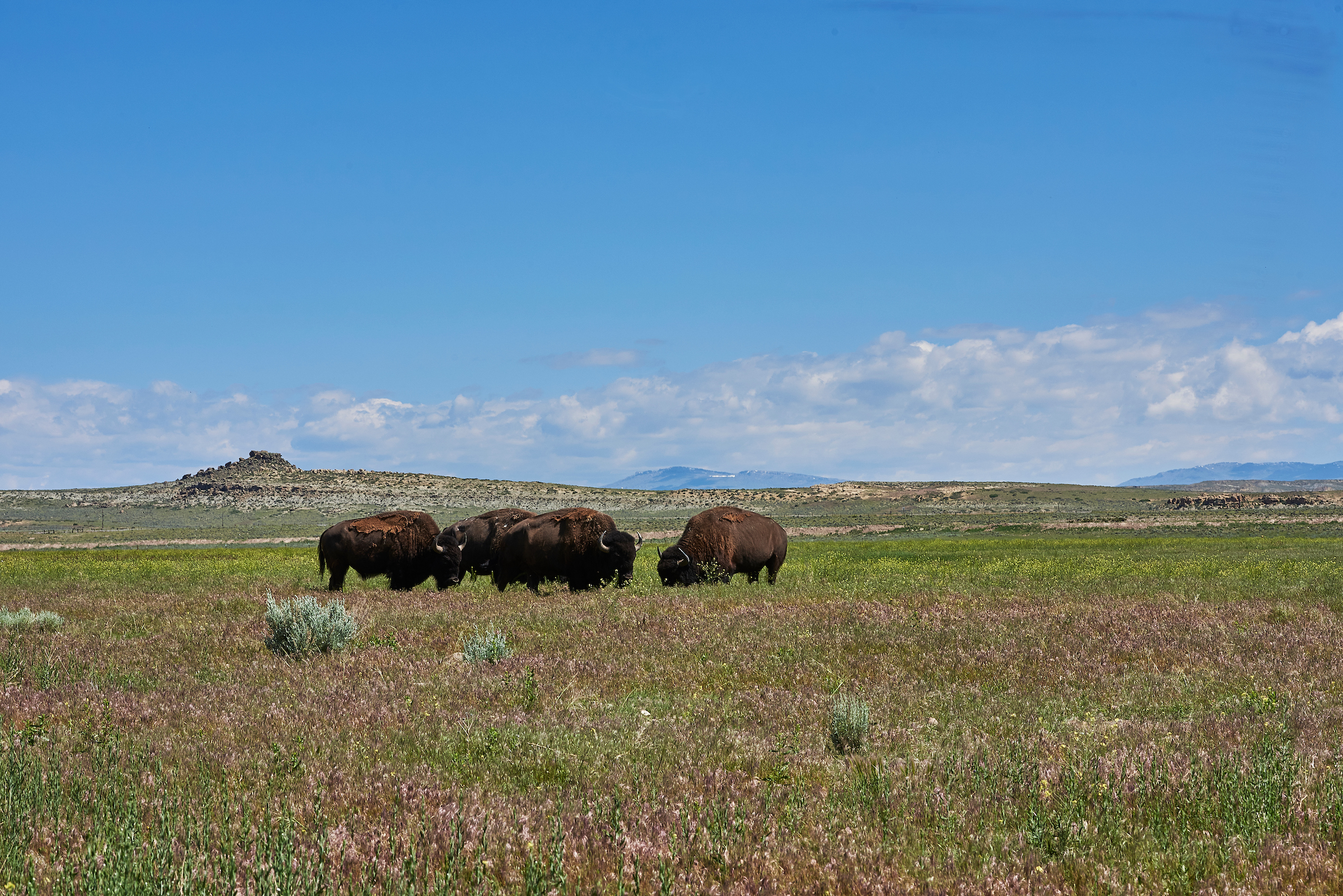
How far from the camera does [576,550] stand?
20125 mm

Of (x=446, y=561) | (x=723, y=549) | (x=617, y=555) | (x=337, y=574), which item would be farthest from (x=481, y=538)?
(x=723, y=549)

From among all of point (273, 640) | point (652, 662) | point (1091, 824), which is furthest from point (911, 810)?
point (273, 640)

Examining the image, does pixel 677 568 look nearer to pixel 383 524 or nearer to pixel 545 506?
pixel 383 524

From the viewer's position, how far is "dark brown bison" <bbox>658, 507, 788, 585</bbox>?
21.4 m

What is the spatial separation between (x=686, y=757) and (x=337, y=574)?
18.3 metres

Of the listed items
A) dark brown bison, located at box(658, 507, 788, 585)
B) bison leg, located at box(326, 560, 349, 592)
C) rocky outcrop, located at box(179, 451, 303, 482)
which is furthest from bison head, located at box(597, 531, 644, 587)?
rocky outcrop, located at box(179, 451, 303, 482)

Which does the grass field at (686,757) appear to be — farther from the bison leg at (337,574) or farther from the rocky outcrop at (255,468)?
the rocky outcrop at (255,468)

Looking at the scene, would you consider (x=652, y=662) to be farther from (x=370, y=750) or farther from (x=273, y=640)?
(x=273, y=640)

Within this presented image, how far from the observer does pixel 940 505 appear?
113 meters

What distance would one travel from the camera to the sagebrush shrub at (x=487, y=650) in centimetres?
957

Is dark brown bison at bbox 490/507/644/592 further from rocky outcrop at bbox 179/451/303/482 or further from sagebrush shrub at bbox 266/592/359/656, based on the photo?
rocky outcrop at bbox 179/451/303/482

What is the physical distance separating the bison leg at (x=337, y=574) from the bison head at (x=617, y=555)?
6790mm

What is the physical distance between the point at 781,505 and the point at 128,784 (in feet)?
387

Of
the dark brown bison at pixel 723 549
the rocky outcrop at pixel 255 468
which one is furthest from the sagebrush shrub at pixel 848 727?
the rocky outcrop at pixel 255 468
